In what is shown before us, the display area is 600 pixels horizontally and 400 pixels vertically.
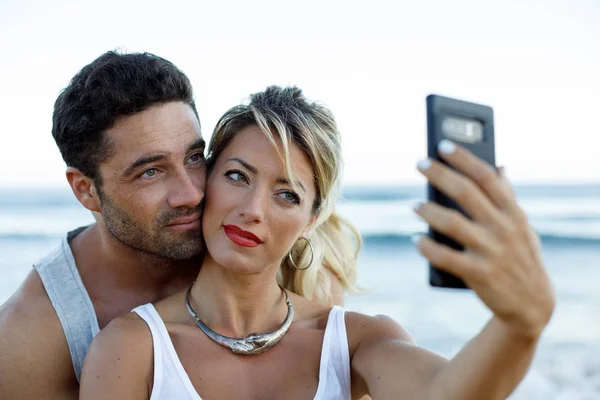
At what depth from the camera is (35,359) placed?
3400 mm

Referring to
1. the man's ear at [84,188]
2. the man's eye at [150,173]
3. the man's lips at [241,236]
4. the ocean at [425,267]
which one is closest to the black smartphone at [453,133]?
the man's lips at [241,236]

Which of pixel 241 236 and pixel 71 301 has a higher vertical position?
pixel 241 236

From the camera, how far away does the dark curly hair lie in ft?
11.3

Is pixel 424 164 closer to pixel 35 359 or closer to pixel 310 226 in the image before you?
pixel 310 226

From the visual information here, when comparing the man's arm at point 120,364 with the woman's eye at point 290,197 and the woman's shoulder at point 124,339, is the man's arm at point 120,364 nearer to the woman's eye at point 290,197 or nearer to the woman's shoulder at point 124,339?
the woman's shoulder at point 124,339

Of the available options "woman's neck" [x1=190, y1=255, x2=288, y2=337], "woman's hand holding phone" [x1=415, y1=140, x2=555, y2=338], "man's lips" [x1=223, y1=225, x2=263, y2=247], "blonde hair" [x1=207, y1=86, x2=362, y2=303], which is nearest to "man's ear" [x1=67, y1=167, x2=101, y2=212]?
"blonde hair" [x1=207, y1=86, x2=362, y2=303]

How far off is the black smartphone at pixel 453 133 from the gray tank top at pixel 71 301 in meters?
2.14

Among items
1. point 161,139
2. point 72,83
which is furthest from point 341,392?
point 72,83

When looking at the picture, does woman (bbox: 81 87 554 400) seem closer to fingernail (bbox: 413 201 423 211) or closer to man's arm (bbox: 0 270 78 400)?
man's arm (bbox: 0 270 78 400)

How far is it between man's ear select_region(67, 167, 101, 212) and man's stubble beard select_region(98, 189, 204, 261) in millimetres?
79

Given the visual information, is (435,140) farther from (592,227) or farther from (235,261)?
(592,227)

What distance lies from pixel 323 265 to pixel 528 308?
8.29 ft

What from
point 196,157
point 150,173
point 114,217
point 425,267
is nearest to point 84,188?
point 114,217

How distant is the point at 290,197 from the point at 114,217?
0.99 m
